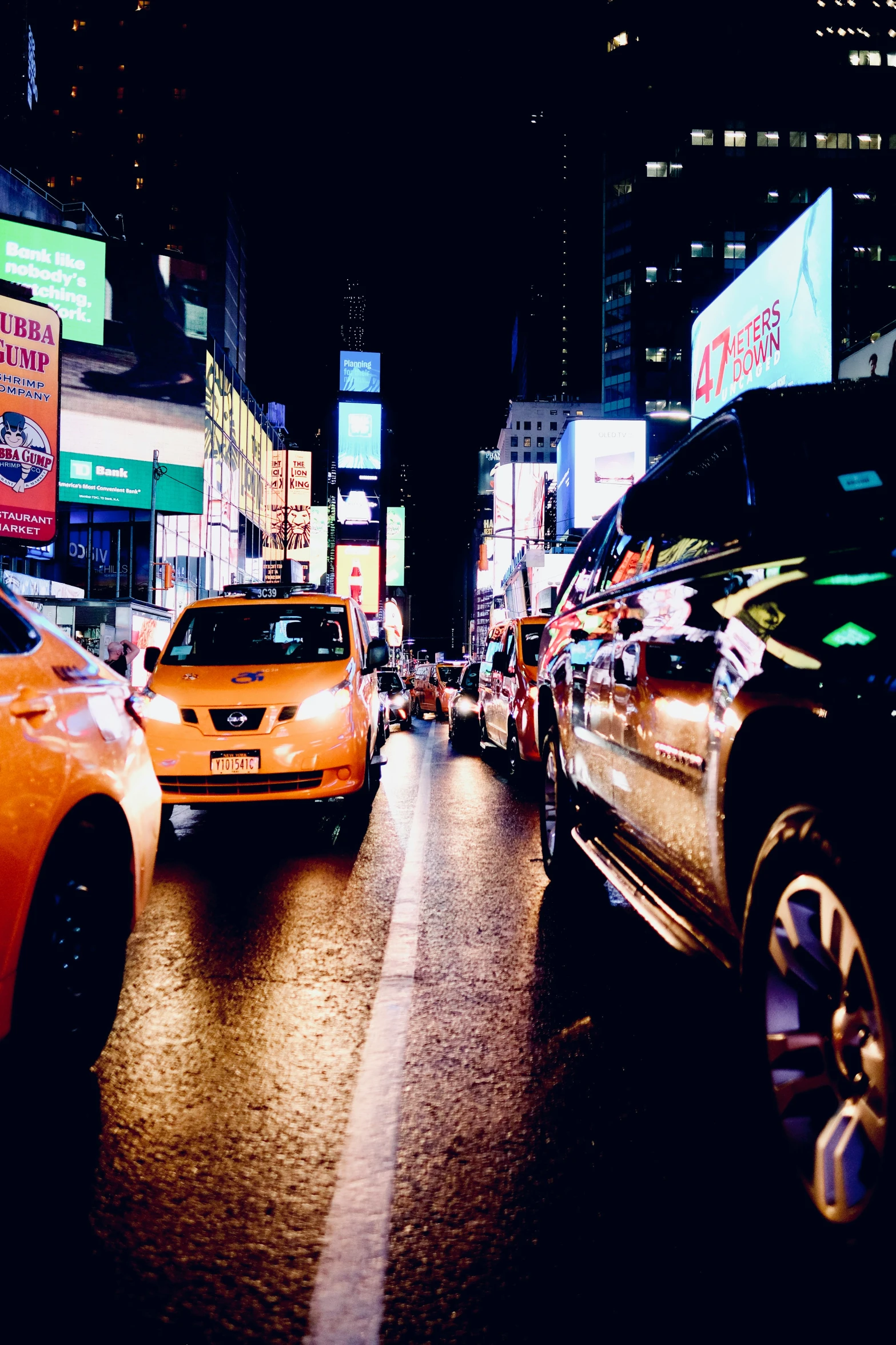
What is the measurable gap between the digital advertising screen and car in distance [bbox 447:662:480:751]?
3252cm

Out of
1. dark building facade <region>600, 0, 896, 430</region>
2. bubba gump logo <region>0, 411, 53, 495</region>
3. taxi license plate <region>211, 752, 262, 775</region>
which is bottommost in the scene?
taxi license plate <region>211, 752, 262, 775</region>

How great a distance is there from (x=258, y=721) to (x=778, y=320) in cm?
1944

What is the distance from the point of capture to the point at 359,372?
81.8 meters

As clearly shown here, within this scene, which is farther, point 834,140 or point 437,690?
point 834,140

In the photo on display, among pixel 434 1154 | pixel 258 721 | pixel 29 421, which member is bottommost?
pixel 434 1154

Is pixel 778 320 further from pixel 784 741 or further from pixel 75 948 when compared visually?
pixel 75 948

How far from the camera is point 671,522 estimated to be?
2.87 meters

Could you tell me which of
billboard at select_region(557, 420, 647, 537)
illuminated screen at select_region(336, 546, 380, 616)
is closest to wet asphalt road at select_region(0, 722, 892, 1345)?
billboard at select_region(557, 420, 647, 537)

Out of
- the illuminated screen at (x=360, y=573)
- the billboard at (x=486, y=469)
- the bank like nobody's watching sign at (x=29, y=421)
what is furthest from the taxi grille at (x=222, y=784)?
the billboard at (x=486, y=469)

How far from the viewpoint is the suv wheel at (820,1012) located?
181 centimetres

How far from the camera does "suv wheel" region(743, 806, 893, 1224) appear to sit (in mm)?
1808

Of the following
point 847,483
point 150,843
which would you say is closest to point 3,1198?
point 150,843

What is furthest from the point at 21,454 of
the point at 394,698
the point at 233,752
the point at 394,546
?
the point at 394,546

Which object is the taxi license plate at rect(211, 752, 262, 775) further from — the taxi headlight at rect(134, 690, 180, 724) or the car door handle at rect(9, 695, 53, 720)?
the car door handle at rect(9, 695, 53, 720)
